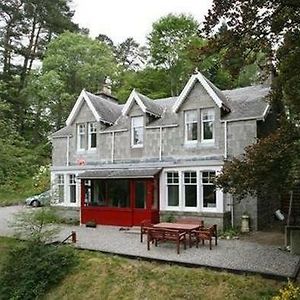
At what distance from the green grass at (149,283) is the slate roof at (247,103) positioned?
9521 millimetres

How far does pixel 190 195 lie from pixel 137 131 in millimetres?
5284

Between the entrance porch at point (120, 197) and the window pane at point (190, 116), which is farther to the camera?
the window pane at point (190, 116)

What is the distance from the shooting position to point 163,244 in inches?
655

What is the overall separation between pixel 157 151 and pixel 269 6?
43.4ft

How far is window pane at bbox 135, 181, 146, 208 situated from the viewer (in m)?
21.5

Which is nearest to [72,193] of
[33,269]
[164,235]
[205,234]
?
[164,235]

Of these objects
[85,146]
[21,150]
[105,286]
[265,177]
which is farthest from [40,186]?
[265,177]

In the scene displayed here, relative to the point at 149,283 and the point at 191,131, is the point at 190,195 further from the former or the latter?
the point at 149,283

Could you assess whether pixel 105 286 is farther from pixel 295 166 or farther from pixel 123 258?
pixel 295 166

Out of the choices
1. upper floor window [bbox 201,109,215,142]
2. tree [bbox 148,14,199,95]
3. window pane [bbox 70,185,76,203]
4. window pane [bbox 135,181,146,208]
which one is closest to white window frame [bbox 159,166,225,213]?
window pane [bbox 135,181,146,208]

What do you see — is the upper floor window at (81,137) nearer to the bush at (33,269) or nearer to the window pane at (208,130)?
the window pane at (208,130)

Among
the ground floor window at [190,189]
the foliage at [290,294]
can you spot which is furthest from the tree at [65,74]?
the foliage at [290,294]

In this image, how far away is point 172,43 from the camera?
45.9 m

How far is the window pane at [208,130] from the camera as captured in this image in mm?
20747
